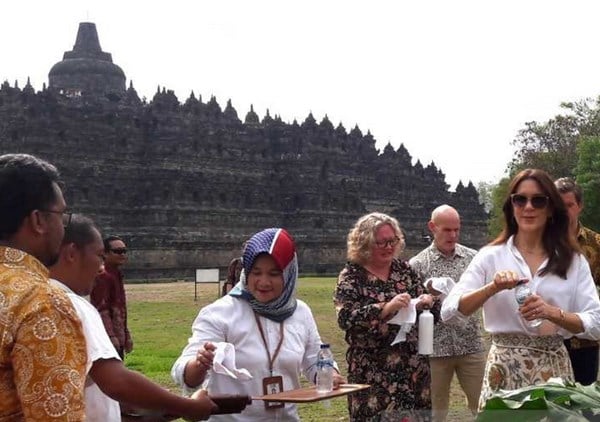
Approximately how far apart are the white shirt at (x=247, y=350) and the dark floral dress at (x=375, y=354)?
0.87 m

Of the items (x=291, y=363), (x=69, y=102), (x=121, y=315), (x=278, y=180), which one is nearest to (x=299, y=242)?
(x=278, y=180)

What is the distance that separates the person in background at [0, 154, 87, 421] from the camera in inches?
86.9

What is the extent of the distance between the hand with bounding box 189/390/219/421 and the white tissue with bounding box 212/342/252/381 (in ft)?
1.45

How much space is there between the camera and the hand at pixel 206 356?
3480mm

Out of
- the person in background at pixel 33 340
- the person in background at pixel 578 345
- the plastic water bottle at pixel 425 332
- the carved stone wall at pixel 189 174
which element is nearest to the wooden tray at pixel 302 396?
the plastic water bottle at pixel 425 332

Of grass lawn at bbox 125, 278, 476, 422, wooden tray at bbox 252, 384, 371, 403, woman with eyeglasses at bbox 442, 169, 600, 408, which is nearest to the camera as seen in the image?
wooden tray at bbox 252, 384, 371, 403

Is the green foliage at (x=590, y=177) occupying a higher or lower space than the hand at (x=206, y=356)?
higher

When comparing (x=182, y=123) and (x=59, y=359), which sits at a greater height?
(x=182, y=123)

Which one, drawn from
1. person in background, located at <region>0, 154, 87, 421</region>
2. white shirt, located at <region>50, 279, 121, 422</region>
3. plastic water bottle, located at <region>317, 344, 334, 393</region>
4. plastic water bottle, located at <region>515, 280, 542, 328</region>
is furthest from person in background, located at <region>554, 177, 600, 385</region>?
person in background, located at <region>0, 154, 87, 421</region>

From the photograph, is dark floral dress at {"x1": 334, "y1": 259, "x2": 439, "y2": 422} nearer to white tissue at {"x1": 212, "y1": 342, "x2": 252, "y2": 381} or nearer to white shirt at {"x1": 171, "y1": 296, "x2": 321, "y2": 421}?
white shirt at {"x1": 171, "y1": 296, "x2": 321, "y2": 421}

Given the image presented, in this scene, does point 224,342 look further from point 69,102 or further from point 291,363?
point 69,102

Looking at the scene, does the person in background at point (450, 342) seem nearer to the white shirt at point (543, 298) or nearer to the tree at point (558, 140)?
the white shirt at point (543, 298)

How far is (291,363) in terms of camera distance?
382cm

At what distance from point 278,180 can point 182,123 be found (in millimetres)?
6696
